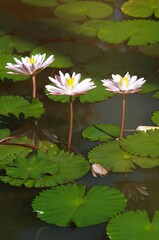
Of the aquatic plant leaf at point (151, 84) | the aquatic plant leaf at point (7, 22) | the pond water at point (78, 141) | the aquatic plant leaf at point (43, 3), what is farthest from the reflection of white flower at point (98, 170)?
the aquatic plant leaf at point (43, 3)

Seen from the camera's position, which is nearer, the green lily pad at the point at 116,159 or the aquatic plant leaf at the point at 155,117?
the green lily pad at the point at 116,159

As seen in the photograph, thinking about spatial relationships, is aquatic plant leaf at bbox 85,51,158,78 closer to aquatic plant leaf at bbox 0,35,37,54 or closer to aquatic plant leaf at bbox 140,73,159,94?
aquatic plant leaf at bbox 140,73,159,94

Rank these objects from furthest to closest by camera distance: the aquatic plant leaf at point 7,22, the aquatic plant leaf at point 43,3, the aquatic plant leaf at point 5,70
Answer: the aquatic plant leaf at point 43,3 < the aquatic plant leaf at point 7,22 < the aquatic plant leaf at point 5,70

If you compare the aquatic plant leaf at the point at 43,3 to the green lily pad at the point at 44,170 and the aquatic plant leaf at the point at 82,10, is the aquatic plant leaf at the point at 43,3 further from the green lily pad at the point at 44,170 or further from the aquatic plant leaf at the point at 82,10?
the green lily pad at the point at 44,170

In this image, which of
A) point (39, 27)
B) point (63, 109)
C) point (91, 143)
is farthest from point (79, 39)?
point (91, 143)

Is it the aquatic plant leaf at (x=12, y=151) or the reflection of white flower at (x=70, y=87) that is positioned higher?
the reflection of white flower at (x=70, y=87)

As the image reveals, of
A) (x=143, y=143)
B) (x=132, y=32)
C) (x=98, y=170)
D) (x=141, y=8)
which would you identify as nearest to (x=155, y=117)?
(x=143, y=143)

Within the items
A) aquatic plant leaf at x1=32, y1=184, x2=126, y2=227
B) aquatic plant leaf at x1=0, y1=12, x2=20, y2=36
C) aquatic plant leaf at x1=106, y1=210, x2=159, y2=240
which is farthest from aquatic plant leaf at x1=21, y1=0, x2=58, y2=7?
aquatic plant leaf at x1=106, y1=210, x2=159, y2=240
